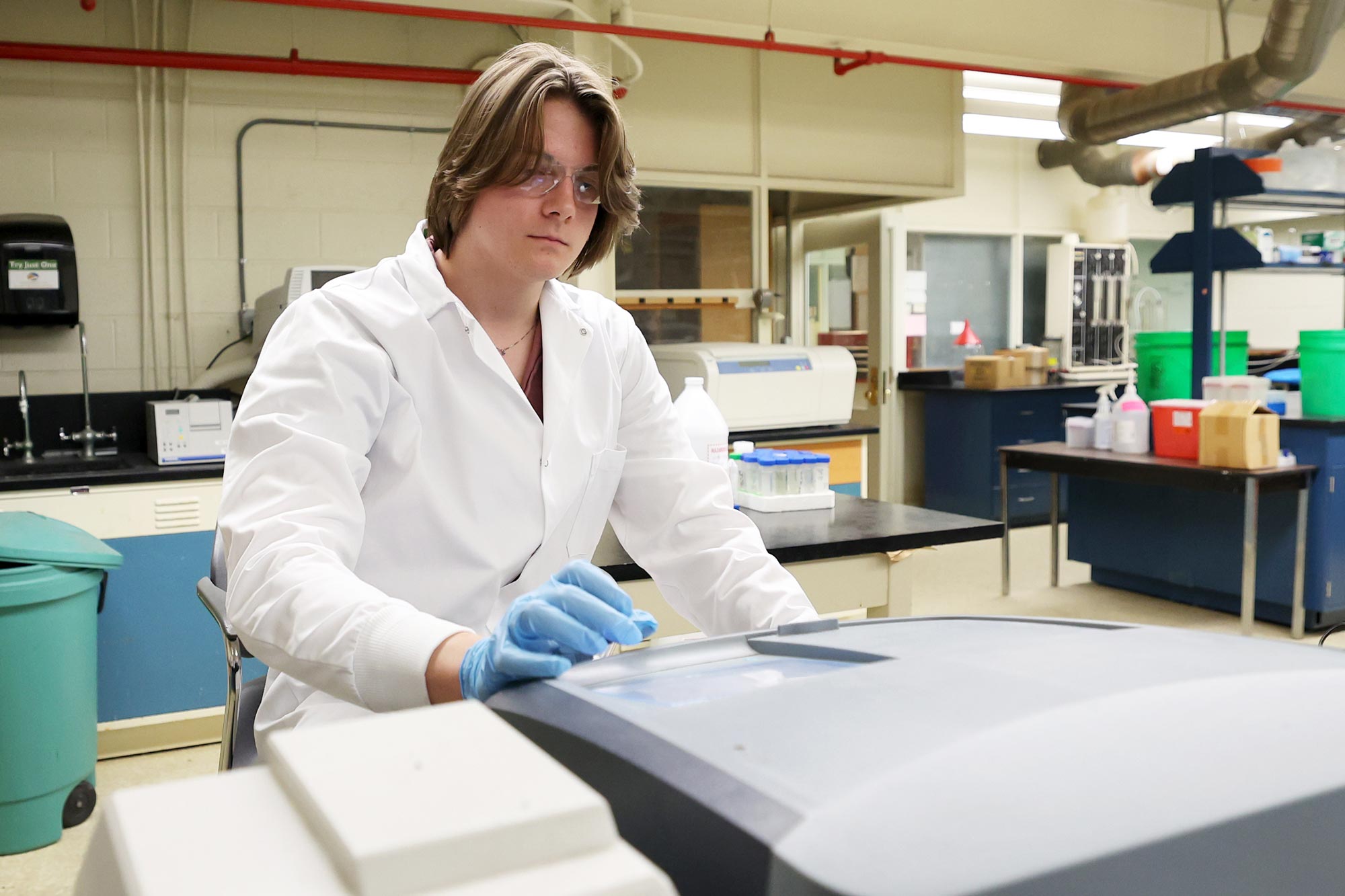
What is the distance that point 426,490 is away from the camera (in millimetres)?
1258

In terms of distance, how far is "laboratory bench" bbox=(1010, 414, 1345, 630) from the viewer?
414cm

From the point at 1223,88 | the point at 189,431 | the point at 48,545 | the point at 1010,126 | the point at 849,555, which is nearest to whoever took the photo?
the point at 849,555

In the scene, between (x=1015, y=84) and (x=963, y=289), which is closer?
(x=1015, y=84)

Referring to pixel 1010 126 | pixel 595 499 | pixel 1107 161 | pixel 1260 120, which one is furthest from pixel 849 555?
pixel 1260 120

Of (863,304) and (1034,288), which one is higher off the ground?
(1034,288)

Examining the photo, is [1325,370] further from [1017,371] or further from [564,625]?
[564,625]

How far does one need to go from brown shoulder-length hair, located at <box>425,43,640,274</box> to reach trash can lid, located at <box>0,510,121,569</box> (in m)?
1.61

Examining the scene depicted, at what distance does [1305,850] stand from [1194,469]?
12.5ft

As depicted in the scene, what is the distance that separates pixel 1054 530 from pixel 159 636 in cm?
365

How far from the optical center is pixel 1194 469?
395 cm

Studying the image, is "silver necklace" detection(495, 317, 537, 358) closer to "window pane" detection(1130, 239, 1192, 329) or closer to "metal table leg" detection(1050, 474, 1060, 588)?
"metal table leg" detection(1050, 474, 1060, 588)

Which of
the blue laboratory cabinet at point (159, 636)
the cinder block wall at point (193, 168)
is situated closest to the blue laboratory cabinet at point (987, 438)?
the cinder block wall at point (193, 168)

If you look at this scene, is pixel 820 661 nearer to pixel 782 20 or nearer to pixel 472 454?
pixel 472 454

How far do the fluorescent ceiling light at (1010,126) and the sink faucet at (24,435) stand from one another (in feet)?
15.1
